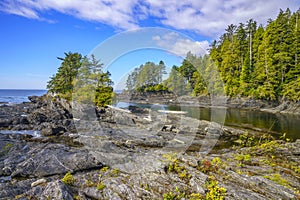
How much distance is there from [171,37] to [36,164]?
1000cm

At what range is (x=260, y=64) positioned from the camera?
4403cm

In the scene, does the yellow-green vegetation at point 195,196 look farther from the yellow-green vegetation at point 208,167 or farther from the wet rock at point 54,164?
the wet rock at point 54,164

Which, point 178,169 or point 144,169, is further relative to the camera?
point 144,169

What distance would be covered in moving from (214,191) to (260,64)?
44926mm

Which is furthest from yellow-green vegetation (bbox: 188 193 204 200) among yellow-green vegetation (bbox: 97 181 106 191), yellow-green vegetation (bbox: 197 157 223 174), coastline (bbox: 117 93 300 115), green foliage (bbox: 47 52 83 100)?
green foliage (bbox: 47 52 83 100)

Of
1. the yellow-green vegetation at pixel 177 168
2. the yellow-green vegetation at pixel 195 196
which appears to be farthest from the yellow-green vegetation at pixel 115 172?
the yellow-green vegetation at pixel 195 196

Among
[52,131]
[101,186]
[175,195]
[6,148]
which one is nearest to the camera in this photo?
[175,195]

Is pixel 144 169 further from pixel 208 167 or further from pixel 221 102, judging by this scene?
pixel 221 102

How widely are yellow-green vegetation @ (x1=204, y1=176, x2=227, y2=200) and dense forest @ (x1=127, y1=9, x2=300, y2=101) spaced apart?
1000 inches

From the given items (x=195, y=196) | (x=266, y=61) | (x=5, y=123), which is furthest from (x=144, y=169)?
(x=266, y=61)

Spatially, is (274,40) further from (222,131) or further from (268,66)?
(222,131)

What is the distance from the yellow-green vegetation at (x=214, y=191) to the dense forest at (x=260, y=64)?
Answer: 83.3ft

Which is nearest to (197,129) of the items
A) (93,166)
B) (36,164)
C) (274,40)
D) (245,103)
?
(93,166)

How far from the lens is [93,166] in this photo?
35.8 ft
